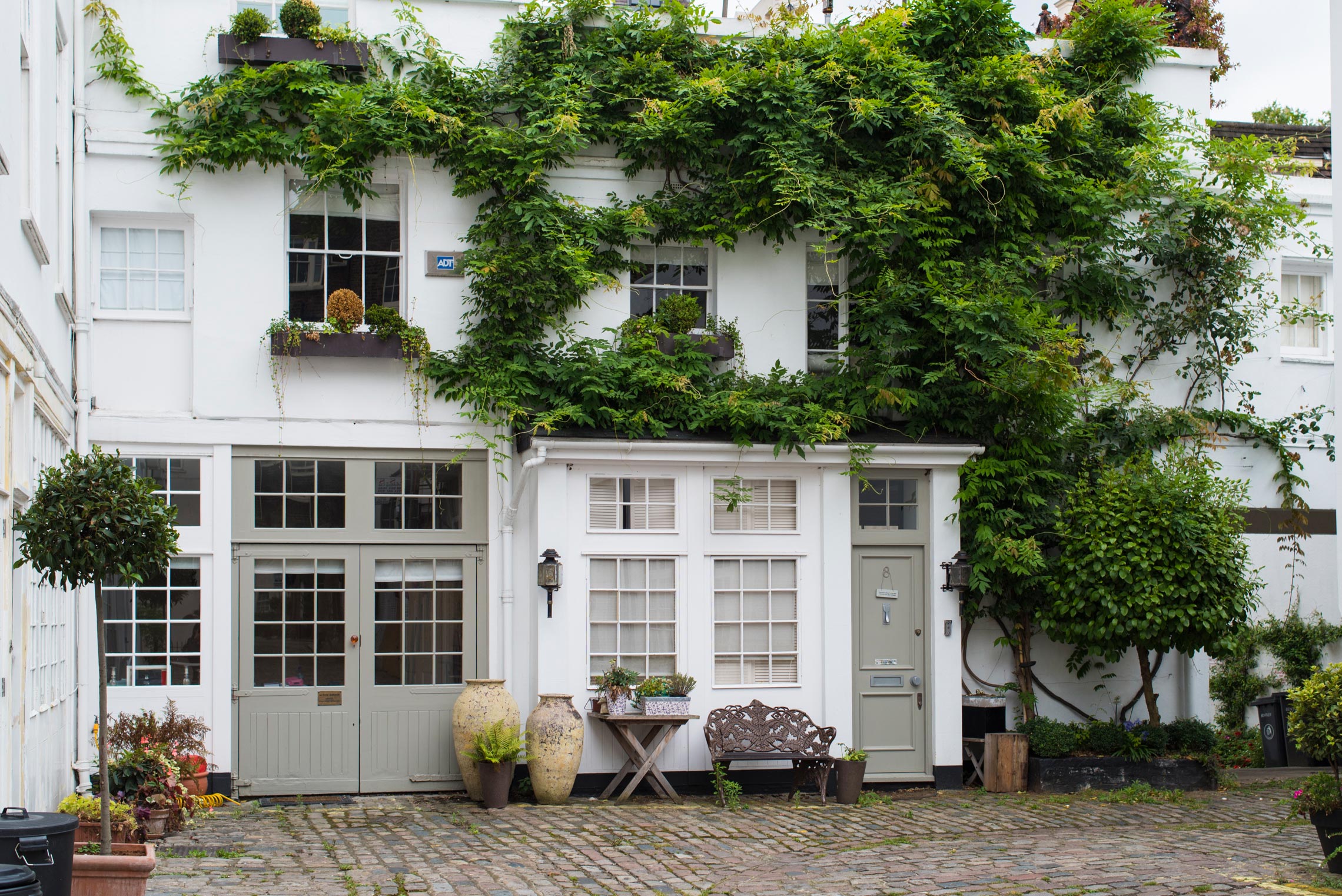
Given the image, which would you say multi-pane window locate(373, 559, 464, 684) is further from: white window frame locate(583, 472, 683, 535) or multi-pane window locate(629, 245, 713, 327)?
multi-pane window locate(629, 245, 713, 327)

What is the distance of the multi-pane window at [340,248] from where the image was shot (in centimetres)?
1146

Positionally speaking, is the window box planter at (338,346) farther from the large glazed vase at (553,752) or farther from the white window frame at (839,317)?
the white window frame at (839,317)

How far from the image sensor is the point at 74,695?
31.7ft

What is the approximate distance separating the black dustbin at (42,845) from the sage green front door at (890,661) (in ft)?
25.3

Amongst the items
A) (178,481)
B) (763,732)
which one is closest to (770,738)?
(763,732)

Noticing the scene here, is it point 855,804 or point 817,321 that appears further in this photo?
point 817,321

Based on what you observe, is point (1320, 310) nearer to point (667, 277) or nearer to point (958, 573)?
point (958, 573)

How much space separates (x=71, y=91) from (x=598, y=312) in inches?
187

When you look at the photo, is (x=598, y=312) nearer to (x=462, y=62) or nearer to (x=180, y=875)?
(x=462, y=62)

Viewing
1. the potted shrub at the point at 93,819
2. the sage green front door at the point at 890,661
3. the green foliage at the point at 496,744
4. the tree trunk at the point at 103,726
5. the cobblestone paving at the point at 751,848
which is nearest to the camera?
the tree trunk at the point at 103,726

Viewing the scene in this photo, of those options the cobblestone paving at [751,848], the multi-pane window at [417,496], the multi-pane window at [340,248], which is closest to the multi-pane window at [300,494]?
the multi-pane window at [417,496]

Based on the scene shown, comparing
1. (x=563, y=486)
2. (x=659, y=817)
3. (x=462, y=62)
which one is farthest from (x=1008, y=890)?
(x=462, y=62)

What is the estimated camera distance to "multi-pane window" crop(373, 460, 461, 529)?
37.4 ft

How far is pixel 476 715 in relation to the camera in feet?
35.0
